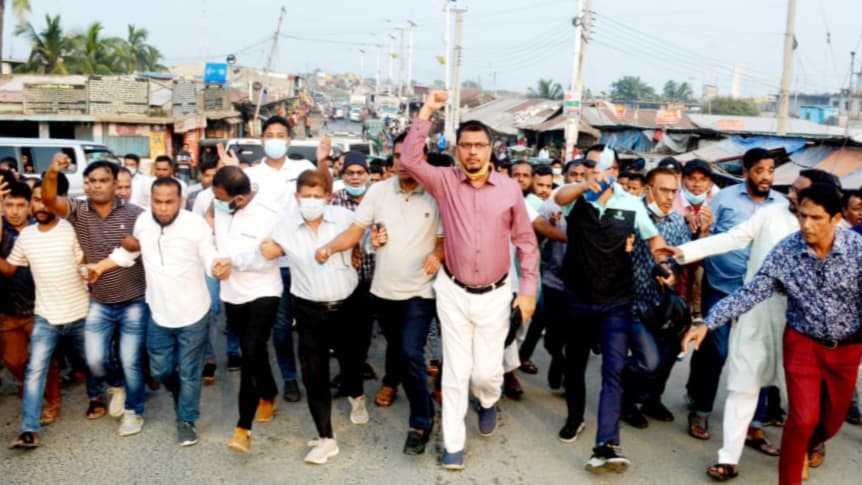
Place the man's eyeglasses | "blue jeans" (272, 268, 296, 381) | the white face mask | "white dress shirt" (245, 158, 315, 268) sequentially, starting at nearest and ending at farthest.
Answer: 1. the man's eyeglasses
2. the white face mask
3. "blue jeans" (272, 268, 296, 381)
4. "white dress shirt" (245, 158, 315, 268)

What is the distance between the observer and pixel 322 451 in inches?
175

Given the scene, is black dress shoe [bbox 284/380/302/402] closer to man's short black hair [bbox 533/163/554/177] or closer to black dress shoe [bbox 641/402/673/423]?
black dress shoe [bbox 641/402/673/423]

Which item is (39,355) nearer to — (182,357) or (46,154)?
(182,357)

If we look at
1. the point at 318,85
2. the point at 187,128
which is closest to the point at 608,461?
the point at 187,128

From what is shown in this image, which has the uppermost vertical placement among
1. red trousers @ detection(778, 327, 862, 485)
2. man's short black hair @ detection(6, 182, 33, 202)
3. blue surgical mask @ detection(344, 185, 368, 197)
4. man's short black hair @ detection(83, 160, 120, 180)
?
man's short black hair @ detection(83, 160, 120, 180)

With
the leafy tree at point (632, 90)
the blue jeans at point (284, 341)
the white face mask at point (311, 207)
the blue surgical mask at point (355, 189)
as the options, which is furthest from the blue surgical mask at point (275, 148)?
the leafy tree at point (632, 90)

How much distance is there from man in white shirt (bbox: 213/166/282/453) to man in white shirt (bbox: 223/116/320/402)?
295mm

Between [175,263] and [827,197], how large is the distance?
3.70 metres

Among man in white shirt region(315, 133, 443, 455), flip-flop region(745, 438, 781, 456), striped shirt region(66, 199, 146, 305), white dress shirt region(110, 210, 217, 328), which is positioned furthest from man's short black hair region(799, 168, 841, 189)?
striped shirt region(66, 199, 146, 305)

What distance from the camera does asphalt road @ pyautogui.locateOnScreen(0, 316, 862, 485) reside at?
4266 millimetres

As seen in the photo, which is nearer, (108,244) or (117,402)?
(108,244)

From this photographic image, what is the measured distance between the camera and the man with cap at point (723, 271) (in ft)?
16.2

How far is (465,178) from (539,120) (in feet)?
97.6

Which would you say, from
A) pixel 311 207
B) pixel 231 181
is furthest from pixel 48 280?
pixel 311 207
